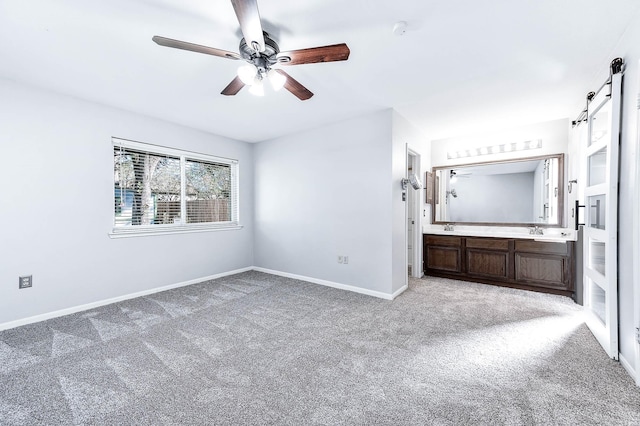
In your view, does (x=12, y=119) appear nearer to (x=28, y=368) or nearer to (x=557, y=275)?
(x=28, y=368)

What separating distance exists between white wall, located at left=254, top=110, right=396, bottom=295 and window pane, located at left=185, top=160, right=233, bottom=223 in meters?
0.56

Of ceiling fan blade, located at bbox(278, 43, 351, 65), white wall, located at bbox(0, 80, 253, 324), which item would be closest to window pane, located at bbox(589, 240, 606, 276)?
ceiling fan blade, located at bbox(278, 43, 351, 65)

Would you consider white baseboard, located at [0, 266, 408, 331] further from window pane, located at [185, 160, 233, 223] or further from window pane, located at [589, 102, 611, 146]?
window pane, located at [589, 102, 611, 146]

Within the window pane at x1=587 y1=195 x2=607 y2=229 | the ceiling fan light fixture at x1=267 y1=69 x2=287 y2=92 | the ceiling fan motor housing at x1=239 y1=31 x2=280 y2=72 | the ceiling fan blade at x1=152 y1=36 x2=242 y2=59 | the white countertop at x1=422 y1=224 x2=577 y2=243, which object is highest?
the ceiling fan motor housing at x1=239 y1=31 x2=280 y2=72

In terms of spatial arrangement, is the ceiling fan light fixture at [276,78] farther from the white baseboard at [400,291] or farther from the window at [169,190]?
the white baseboard at [400,291]

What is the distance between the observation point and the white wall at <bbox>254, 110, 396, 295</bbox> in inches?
134

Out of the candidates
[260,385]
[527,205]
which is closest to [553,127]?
[527,205]

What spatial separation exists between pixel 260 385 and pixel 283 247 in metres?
2.81

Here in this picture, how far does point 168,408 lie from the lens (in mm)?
1531

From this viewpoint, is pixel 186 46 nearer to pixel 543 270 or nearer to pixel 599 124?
pixel 599 124

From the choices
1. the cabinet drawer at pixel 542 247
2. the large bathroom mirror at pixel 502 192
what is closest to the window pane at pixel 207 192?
the large bathroom mirror at pixel 502 192

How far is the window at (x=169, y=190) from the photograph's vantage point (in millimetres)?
3387

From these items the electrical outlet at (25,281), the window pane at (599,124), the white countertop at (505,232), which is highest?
the window pane at (599,124)

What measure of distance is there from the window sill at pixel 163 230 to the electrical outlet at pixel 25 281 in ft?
2.51
